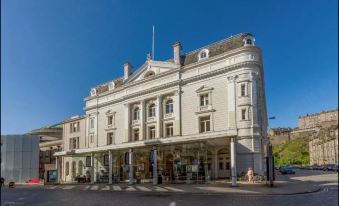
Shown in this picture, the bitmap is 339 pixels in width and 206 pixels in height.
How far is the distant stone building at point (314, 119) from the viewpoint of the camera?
15438 centimetres

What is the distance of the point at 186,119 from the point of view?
4200 centimetres

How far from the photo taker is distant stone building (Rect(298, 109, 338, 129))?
506 ft

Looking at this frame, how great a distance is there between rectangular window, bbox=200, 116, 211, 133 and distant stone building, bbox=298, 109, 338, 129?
127 m

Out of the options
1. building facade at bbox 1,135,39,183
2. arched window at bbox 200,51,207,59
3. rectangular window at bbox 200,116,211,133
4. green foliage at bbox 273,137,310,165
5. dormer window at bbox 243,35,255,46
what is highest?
dormer window at bbox 243,35,255,46

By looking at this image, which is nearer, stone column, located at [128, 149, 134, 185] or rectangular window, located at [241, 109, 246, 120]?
rectangular window, located at [241, 109, 246, 120]

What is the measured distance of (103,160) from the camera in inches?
1866

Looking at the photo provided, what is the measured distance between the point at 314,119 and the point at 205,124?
139 metres

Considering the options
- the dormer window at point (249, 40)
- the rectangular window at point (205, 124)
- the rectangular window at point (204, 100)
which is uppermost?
the dormer window at point (249, 40)

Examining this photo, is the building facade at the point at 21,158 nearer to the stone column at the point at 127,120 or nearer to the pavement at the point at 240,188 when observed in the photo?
the pavement at the point at 240,188

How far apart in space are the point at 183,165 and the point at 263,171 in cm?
871

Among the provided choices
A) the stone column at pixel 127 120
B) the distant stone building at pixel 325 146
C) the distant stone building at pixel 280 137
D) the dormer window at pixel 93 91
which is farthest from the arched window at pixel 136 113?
the distant stone building at pixel 280 137

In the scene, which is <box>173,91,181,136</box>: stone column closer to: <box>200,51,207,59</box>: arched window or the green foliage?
<box>200,51,207,59</box>: arched window

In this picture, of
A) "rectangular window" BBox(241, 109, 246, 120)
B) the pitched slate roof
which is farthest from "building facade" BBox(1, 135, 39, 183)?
the pitched slate roof

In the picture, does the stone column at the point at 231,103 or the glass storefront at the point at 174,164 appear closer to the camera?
the glass storefront at the point at 174,164
